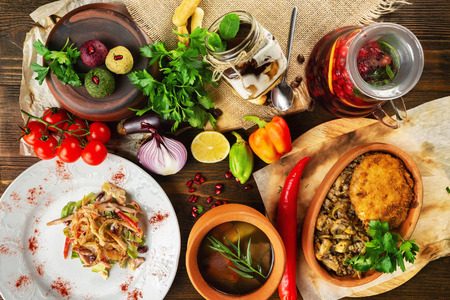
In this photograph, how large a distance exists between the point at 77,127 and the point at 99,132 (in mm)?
138

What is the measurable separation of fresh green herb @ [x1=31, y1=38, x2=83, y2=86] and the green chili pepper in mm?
946

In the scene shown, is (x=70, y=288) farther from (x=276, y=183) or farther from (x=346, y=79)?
(x=346, y=79)

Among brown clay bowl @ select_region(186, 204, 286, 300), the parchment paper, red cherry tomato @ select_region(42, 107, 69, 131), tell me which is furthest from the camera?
the parchment paper

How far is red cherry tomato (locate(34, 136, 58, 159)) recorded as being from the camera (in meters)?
1.98

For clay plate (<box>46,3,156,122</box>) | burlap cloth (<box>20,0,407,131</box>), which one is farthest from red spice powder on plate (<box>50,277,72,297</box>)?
burlap cloth (<box>20,0,407,131</box>)

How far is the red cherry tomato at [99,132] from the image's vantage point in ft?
6.72

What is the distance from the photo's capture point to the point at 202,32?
1.79 m

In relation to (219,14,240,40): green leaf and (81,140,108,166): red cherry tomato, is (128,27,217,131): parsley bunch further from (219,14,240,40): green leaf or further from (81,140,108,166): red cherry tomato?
(81,140,108,166): red cherry tomato

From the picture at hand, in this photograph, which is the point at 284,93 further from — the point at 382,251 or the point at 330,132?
the point at 382,251

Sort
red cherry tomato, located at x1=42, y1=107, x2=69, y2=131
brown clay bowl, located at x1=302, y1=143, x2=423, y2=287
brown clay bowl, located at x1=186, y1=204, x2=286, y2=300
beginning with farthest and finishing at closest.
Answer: red cherry tomato, located at x1=42, y1=107, x2=69, y2=131 < brown clay bowl, located at x1=302, y1=143, x2=423, y2=287 < brown clay bowl, located at x1=186, y1=204, x2=286, y2=300

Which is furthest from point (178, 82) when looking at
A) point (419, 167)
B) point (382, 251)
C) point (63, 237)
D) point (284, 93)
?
point (419, 167)

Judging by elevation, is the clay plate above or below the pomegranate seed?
above

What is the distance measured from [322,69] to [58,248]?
1919 mm

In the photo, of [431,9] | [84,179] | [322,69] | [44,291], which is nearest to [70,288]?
[44,291]
